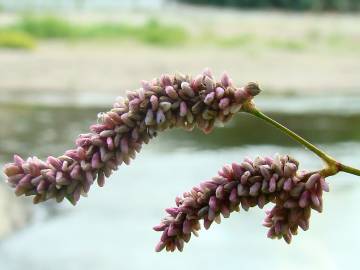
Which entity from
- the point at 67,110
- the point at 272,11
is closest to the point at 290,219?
the point at 67,110

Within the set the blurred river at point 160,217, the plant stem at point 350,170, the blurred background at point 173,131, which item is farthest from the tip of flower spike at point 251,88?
the blurred river at point 160,217

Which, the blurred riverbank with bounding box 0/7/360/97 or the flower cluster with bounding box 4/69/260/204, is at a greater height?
the flower cluster with bounding box 4/69/260/204

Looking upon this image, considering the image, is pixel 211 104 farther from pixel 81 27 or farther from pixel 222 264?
pixel 81 27

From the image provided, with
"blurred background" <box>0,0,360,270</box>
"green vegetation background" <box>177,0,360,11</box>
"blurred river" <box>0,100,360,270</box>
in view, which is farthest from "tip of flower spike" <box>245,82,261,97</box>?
"green vegetation background" <box>177,0,360,11</box>

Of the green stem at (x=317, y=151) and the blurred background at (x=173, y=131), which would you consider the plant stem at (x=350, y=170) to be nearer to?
the green stem at (x=317, y=151)

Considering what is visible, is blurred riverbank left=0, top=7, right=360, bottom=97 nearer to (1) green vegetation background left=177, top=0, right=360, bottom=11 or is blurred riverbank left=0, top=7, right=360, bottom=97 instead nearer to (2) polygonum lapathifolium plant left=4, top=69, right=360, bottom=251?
(1) green vegetation background left=177, top=0, right=360, bottom=11

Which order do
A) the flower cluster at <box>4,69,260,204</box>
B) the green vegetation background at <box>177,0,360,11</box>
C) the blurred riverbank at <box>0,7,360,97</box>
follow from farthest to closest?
the green vegetation background at <box>177,0,360,11</box> < the blurred riverbank at <box>0,7,360,97</box> < the flower cluster at <box>4,69,260,204</box>

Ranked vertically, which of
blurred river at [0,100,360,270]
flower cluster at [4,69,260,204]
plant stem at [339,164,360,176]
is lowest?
blurred river at [0,100,360,270]
